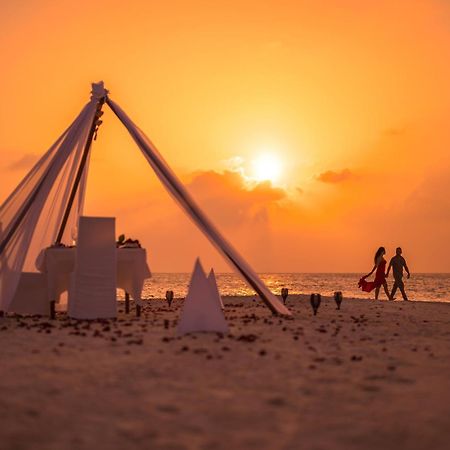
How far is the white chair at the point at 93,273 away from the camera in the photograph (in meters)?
11.9

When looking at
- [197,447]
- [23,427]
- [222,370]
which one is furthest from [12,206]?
[197,447]

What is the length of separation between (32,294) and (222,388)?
8.00m

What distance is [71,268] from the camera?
1265cm

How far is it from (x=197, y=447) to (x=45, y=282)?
373 inches

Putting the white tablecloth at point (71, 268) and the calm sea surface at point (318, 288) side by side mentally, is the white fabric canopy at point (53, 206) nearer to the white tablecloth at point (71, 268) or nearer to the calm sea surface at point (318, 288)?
the white tablecloth at point (71, 268)

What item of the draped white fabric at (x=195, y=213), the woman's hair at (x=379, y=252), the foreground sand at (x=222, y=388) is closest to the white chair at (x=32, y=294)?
the foreground sand at (x=222, y=388)

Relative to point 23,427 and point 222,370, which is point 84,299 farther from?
point 23,427

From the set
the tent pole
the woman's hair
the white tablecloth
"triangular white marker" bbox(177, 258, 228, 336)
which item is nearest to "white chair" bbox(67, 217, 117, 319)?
the white tablecloth

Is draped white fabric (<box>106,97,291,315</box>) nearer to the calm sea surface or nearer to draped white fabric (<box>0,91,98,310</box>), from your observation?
draped white fabric (<box>0,91,98,310</box>)

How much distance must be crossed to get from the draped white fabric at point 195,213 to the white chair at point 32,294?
335 centimetres

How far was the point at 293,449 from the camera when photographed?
4.45 metres

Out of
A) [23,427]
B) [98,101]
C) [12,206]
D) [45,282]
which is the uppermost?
[98,101]

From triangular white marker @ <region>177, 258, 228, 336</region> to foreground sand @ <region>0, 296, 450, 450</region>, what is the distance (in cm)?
32

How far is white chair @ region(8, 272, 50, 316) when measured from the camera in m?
13.0
